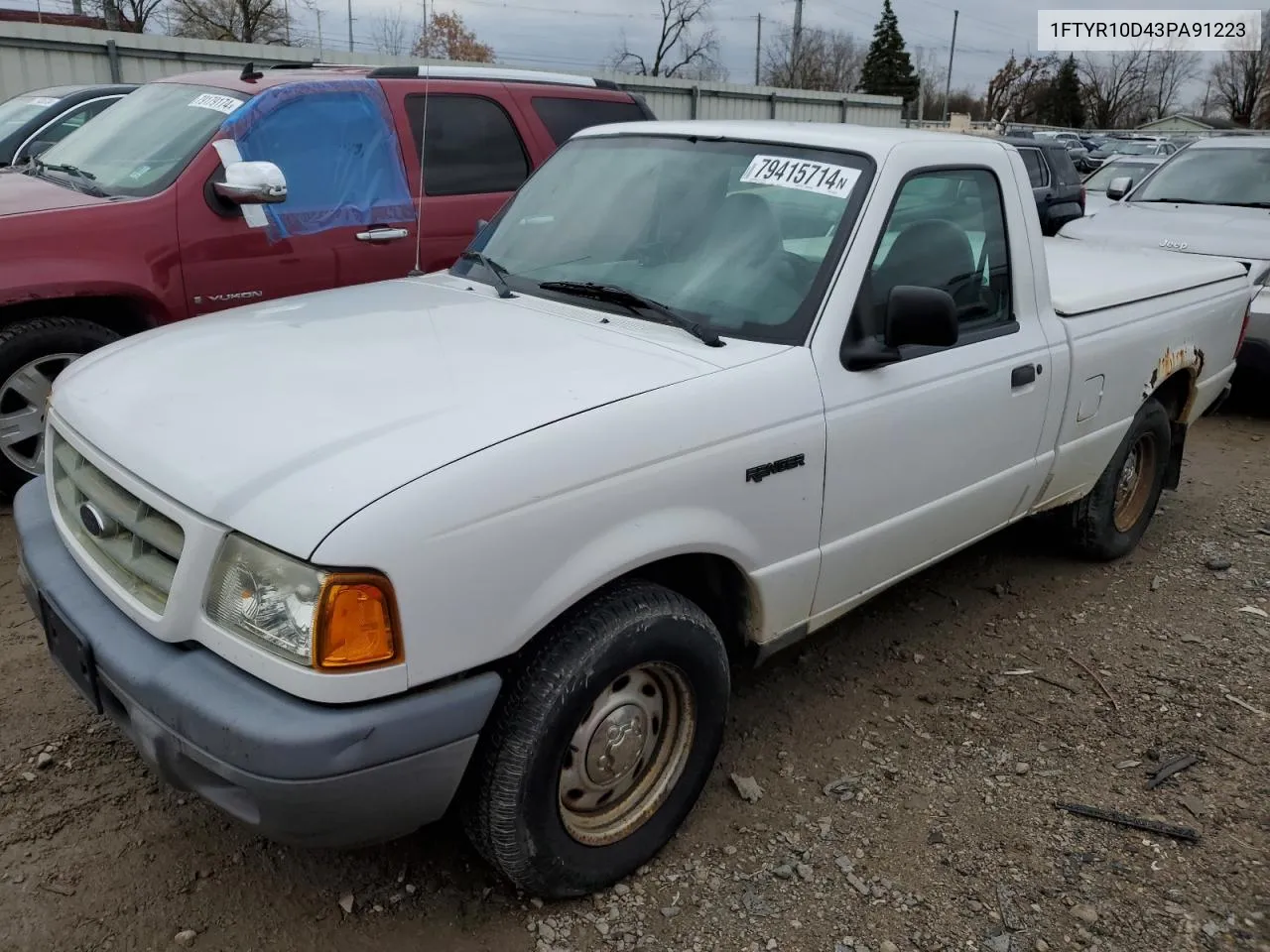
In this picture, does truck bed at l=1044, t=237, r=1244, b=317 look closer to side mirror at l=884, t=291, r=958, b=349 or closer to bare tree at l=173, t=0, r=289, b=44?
side mirror at l=884, t=291, r=958, b=349

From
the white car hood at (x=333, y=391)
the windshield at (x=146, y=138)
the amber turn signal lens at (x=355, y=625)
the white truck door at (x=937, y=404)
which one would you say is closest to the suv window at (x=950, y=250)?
the white truck door at (x=937, y=404)

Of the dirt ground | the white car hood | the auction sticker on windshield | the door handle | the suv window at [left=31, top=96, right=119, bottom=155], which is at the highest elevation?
the suv window at [left=31, top=96, right=119, bottom=155]

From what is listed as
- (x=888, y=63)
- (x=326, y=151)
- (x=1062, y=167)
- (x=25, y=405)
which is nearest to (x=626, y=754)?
(x=25, y=405)

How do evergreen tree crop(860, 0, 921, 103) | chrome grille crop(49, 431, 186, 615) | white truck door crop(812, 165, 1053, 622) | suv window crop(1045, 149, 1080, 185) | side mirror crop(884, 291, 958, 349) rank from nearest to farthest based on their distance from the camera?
chrome grille crop(49, 431, 186, 615)
side mirror crop(884, 291, 958, 349)
white truck door crop(812, 165, 1053, 622)
suv window crop(1045, 149, 1080, 185)
evergreen tree crop(860, 0, 921, 103)

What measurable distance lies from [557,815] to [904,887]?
38.8 inches

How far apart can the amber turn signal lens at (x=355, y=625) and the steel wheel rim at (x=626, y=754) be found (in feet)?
1.86

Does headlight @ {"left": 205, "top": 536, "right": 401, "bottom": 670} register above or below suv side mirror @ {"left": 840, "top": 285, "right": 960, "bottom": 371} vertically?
below

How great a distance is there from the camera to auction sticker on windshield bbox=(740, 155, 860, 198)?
3090 millimetres

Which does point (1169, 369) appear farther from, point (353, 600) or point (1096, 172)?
point (1096, 172)

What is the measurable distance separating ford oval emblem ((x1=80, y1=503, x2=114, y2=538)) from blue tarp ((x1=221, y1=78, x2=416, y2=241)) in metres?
2.86

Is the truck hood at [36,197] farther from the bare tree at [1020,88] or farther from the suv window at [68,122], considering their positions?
the bare tree at [1020,88]

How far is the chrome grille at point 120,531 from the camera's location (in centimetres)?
223

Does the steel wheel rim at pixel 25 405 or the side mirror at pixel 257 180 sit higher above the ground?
the side mirror at pixel 257 180

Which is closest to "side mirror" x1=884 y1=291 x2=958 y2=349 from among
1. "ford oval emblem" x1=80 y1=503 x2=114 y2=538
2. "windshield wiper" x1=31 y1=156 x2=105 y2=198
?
"ford oval emblem" x1=80 y1=503 x2=114 y2=538
